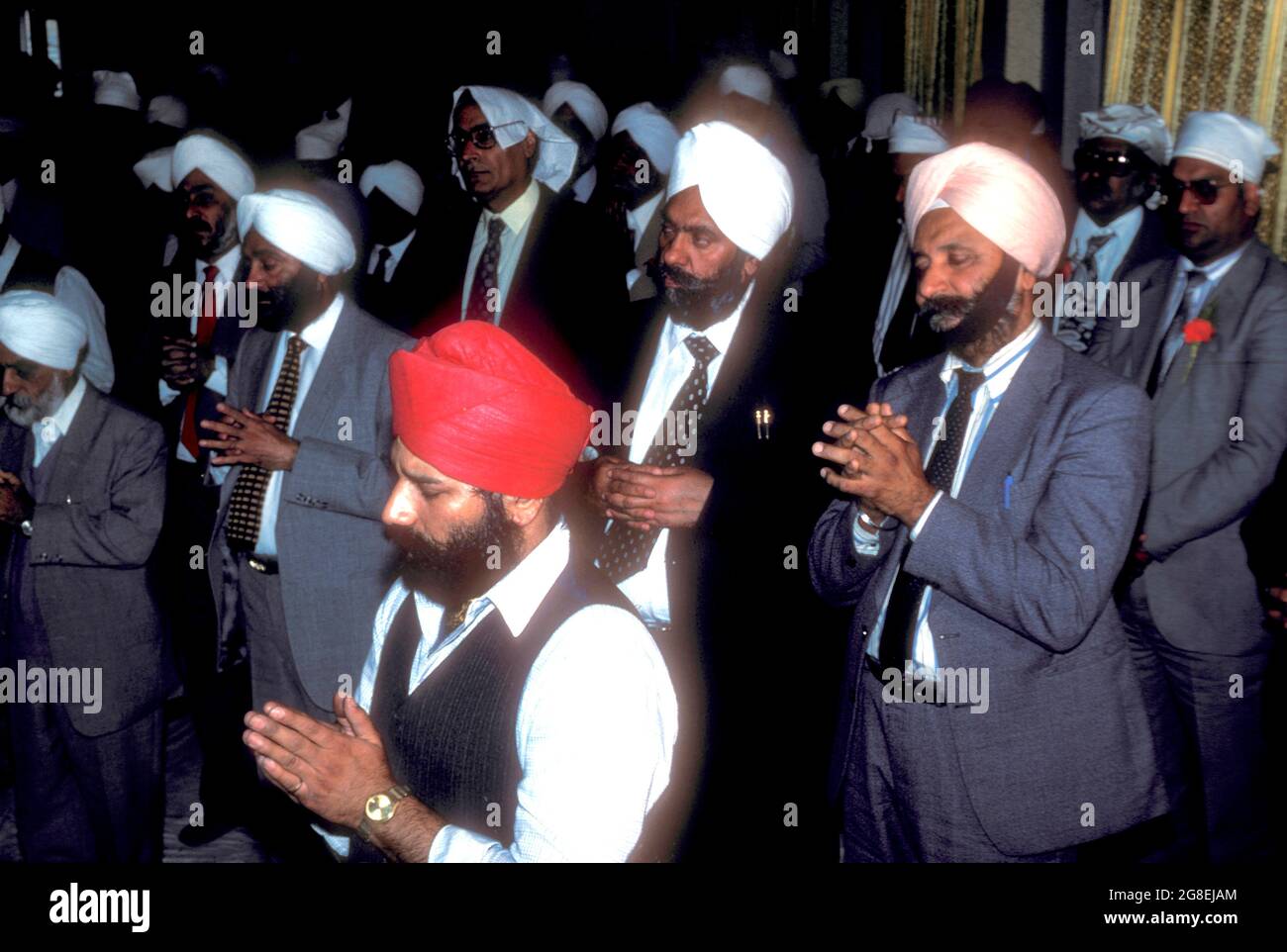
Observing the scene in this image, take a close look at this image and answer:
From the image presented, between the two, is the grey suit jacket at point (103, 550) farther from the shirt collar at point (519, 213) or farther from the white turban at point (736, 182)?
the white turban at point (736, 182)

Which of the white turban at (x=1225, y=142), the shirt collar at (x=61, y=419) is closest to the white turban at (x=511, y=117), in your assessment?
the shirt collar at (x=61, y=419)

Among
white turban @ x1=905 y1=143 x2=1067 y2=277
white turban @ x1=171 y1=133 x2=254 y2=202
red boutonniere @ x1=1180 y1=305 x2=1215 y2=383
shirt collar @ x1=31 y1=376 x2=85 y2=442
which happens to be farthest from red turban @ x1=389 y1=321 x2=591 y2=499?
white turban @ x1=171 y1=133 x2=254 y2=202

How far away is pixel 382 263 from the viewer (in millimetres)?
6512

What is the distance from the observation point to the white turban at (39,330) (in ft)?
11.4

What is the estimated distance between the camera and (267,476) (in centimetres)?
353

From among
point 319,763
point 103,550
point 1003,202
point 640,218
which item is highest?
point 1003,202

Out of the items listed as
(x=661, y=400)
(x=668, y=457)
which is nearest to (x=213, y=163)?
(x=661, y=400)

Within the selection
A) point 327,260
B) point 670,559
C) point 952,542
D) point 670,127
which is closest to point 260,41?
point 670,127

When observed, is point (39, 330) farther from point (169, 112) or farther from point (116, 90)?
point (169, 112)

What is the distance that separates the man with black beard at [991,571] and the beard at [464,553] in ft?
2.02

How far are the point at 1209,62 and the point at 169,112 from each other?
707 centimetres

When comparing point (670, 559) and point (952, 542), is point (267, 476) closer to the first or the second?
point (670, 559)

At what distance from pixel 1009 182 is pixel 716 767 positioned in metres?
1.67
